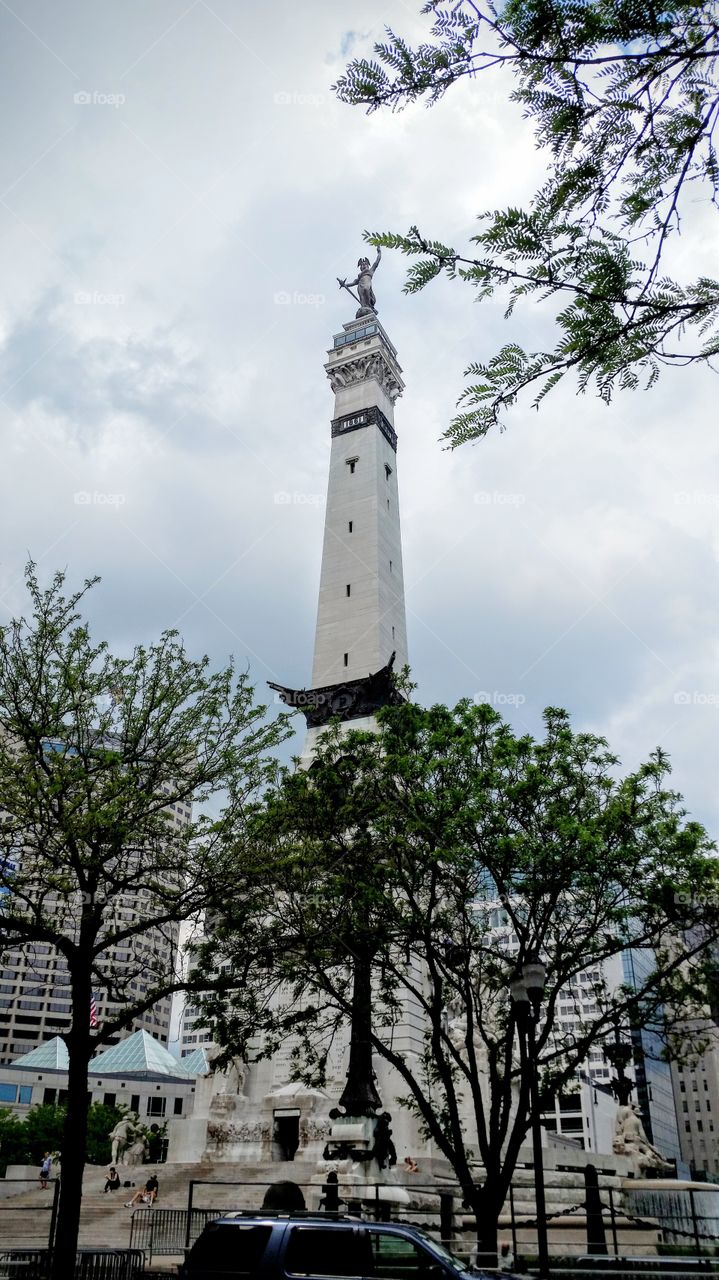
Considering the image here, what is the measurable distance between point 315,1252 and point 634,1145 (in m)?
22.8

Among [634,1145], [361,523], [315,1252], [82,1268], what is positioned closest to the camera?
[315,1252]

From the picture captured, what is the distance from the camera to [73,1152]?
17.4 meters

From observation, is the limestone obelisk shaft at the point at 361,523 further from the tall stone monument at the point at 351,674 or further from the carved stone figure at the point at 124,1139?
the carved stone figure at the point at 124,1139

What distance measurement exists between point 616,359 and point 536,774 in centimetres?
1565

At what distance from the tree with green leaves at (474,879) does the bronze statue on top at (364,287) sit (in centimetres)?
4403

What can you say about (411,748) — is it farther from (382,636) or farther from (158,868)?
(382,636)

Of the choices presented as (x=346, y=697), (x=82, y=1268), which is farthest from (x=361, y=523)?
(x=82, y=1268)

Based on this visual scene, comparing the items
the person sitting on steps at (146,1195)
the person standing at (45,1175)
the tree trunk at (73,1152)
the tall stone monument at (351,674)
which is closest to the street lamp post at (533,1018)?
the tall stone monument at (351,674)

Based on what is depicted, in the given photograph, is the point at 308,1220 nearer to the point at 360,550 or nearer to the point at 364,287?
the point at 360,550

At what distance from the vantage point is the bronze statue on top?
202ft

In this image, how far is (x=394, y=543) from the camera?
174 feet

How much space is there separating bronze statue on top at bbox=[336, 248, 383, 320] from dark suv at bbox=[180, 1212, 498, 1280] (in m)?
57.4

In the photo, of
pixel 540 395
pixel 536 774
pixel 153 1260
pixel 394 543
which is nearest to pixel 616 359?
pixel 540 395

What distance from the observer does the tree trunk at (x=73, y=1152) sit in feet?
51.4
